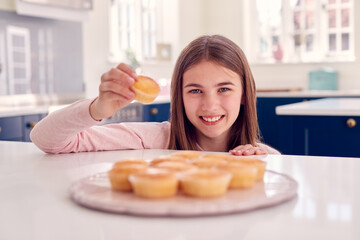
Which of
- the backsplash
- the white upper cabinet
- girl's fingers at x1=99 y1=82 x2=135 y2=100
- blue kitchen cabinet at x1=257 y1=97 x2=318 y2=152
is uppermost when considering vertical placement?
the white upper cabinet

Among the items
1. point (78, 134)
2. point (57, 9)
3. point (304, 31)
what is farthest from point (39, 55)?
point (304, 31)

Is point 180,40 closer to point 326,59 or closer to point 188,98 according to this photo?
point 326,59

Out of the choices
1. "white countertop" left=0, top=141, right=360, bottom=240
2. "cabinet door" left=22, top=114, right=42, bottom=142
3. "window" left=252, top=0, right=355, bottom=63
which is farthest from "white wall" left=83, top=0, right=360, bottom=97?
"white countertop" left=0, top=141, right=360, bottom=240

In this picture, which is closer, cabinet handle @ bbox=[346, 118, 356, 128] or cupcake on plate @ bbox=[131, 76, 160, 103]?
cupcake on plate @ bbox=[131, 76, 160, 103]

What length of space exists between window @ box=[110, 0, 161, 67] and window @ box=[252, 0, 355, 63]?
1276mm

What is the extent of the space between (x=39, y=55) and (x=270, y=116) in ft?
7.48

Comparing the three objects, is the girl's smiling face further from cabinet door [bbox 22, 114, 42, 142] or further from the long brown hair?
cabinet door [bbox 22, 114, 42, 142]

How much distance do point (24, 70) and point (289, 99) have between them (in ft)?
8.12

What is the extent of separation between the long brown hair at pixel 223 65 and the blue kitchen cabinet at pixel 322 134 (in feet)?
3.27

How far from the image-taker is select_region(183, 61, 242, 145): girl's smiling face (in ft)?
4.83

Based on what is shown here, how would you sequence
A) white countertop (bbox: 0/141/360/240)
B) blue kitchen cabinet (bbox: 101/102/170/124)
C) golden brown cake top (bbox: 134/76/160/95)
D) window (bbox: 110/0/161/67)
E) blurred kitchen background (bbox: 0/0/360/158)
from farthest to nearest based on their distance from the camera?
window (bbox: 110/0/161/67) < blue kitchen cabinet (bbox: 101/102/170/124) < blurred kitchen background (bbox: 0/0/360/158) < golden brown cake top (bbox: 134/76/160/95) < white countertop (bbox: 0/141/360/240)

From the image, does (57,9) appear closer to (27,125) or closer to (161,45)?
(27,125)

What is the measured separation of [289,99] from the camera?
4773mm

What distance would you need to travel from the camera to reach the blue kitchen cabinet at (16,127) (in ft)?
9.12
